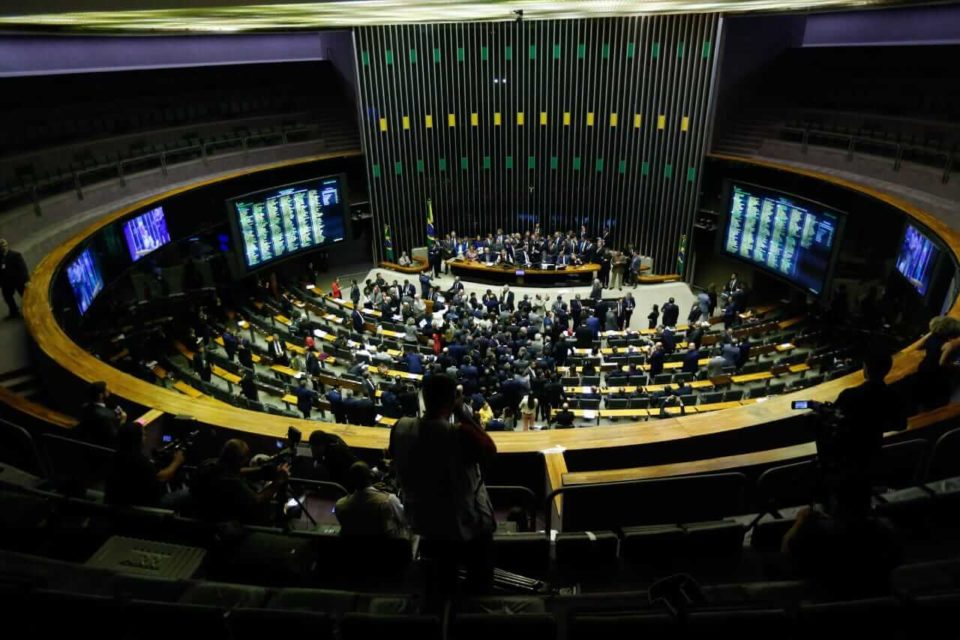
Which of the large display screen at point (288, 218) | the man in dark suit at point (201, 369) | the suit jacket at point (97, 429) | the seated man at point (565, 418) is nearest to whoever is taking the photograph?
the suit jacket at point (97, 429)

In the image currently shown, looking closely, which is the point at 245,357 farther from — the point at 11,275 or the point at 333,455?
the point at 333,455

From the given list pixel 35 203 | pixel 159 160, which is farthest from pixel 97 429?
pixel 159 160

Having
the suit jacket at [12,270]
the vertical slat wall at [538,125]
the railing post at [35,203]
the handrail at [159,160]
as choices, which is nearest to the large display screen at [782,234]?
the vertical slat wall at [538,125]

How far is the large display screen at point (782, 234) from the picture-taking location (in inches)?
479

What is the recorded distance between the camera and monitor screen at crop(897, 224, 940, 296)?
8773 mm

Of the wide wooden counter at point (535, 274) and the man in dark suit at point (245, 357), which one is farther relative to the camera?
the wide wooden counter at point (535, 274)

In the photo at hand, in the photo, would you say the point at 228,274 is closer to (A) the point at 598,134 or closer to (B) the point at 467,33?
(B) the point at 467,33

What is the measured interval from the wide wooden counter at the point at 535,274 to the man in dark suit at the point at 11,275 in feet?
39.4

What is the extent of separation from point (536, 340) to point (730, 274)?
7975 millimetres

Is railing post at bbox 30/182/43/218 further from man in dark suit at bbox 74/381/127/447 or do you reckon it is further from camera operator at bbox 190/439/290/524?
camera operator at bbox 190/439/290/524

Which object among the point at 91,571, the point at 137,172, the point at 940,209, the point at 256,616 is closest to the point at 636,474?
the point at 256,616

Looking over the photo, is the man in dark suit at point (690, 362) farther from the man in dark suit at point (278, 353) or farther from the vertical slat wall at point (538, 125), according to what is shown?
the vertical slat wall at point (538, 125)

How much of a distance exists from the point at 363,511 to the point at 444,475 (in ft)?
2.39

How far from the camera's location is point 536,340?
39.4 ft
